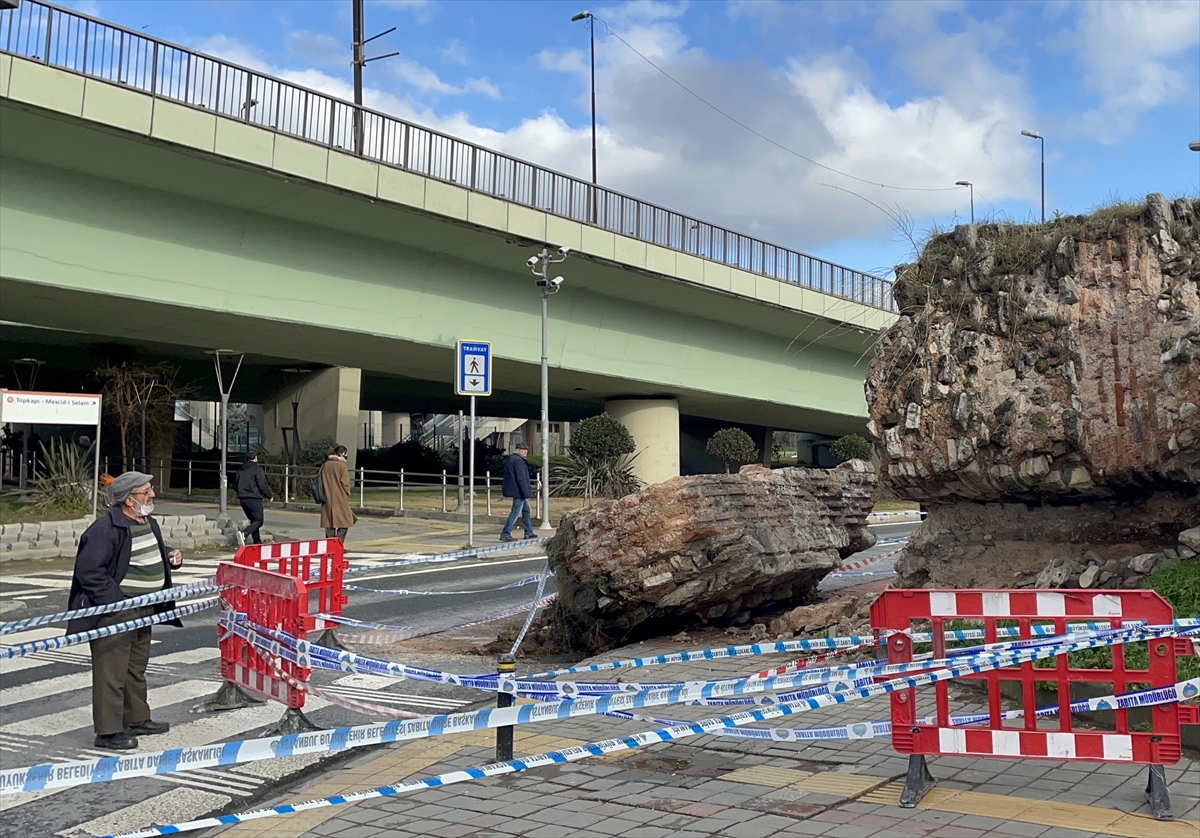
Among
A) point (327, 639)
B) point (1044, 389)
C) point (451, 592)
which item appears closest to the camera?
point (1044, 389)

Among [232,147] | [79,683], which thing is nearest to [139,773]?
[79,683]

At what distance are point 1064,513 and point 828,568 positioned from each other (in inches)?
92.8

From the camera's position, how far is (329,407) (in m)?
31.4

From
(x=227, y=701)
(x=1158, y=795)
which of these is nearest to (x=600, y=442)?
(x=227, y=701)

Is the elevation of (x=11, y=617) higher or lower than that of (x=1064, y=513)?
lower

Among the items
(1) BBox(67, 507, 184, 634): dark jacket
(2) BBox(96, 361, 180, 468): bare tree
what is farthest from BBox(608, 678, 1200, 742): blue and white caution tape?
(2) BBox(96, 361, 180, 468): bare tree

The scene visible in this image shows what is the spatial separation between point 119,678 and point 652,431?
24367mm

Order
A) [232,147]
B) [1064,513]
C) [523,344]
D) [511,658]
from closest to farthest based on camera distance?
1. [1064,513]
2. [511,658]
3. [232,147]
4. [523,344]

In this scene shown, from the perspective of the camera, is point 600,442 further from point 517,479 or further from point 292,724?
point 292,724

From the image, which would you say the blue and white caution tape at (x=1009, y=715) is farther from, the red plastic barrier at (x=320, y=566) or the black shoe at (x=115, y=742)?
the red plastic barrier at (x=320, y=566)

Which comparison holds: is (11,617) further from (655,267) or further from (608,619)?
(655,267)

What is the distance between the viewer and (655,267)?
2470cm

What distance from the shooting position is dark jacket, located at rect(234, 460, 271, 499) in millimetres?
16359

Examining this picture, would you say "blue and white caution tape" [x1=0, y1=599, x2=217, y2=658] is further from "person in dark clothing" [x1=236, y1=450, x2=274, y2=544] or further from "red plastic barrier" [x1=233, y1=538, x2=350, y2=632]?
"person in dark clothing" [x1=236, y1=450, x2=274, y2=544]
